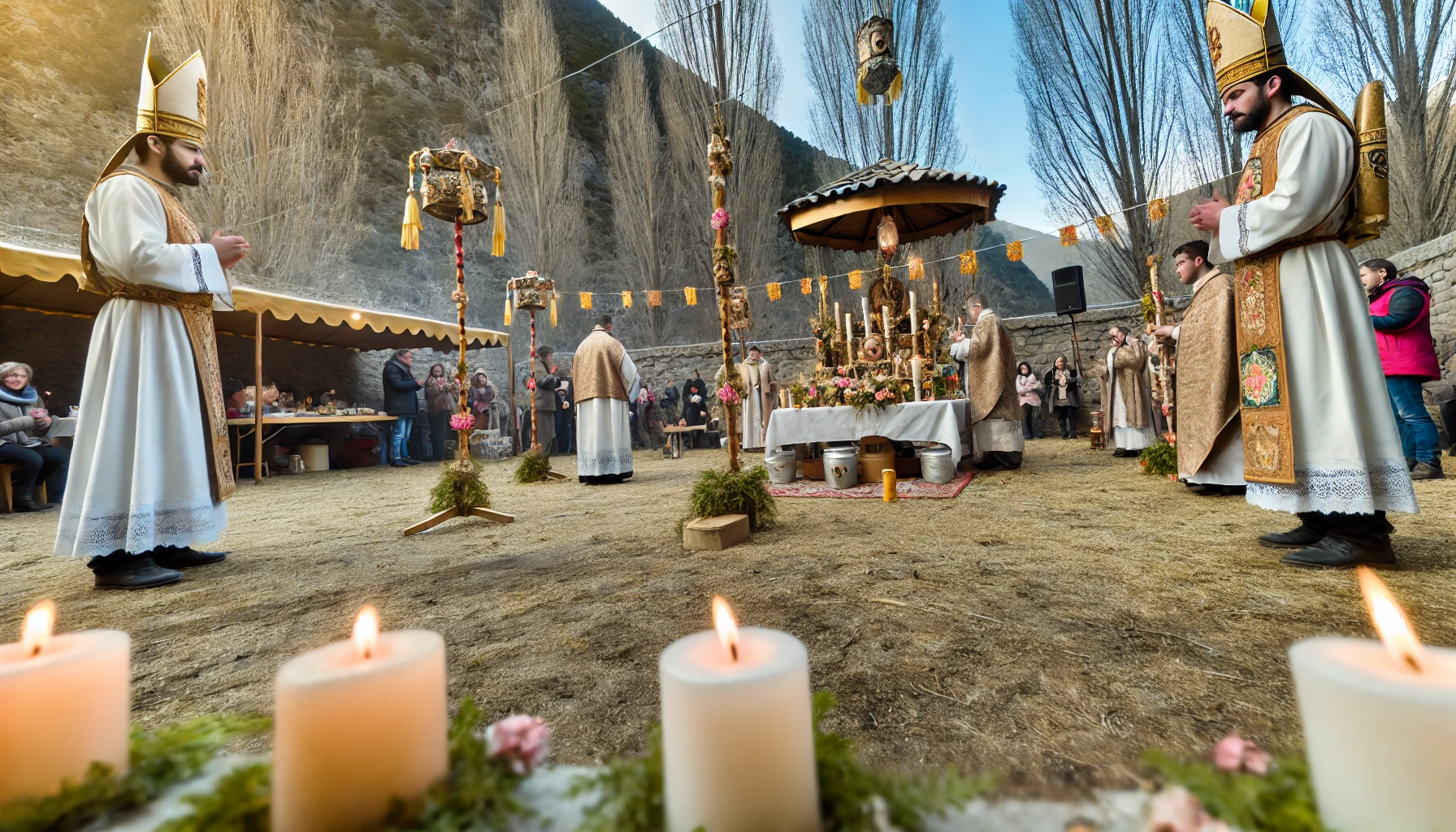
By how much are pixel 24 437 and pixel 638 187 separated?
15.4 m

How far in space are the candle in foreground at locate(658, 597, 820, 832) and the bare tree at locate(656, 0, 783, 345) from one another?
17878mm

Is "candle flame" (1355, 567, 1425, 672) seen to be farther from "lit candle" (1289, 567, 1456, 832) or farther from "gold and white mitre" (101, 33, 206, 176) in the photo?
"gold and white mitre" (101, 33, 206, 176)

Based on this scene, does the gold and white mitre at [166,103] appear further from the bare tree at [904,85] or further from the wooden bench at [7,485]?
the bare tree at [904,85]

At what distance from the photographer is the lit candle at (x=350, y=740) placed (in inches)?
18.6

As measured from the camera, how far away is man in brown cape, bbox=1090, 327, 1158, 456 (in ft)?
23.3

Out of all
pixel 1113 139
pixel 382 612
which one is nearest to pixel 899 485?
pixel 382 612

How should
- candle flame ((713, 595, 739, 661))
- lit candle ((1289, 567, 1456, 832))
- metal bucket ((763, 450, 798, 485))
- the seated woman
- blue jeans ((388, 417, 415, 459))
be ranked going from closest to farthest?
1. lit candle ((1289, 567, 1456, 832))
2. candle flame ((713, 595, 739, 661))
3. the seated woman
4. metal bucket ((763, 450, 798, 485))
5. blue jeans ((388, 417, 415, 459))

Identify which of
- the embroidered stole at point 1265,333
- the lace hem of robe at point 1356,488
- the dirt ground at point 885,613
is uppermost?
the embroidered stole at point 1265,333

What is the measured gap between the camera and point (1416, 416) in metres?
4.53

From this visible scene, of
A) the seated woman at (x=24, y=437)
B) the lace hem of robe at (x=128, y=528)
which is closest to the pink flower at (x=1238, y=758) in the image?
Result: the lace hem of robe at (x=128, y=528)

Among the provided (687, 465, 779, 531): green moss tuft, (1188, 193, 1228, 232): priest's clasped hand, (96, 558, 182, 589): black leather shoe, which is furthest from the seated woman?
(1188, 193, 1228, 232): priest's clasped hand

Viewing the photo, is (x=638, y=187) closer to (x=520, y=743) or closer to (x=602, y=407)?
(x=602, y=407)

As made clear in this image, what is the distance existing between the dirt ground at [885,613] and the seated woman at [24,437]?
297 cm

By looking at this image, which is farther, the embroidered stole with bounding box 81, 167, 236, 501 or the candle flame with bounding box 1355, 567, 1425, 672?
the embroidered stole with bounding box 81, 167, 236, 501
